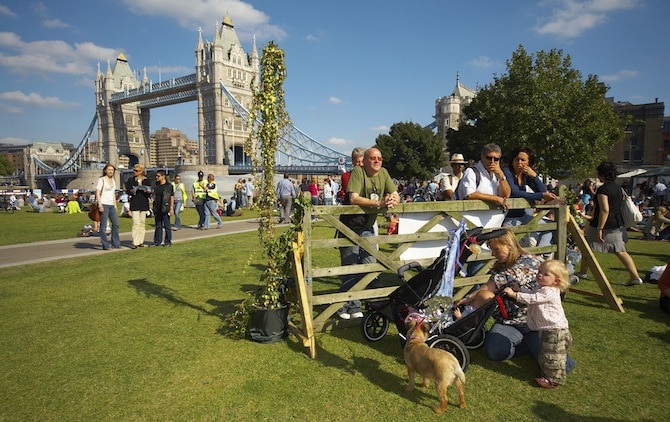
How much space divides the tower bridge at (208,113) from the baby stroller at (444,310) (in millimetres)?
64831

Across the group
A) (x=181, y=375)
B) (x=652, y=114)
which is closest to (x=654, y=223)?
(x=181, y=375)

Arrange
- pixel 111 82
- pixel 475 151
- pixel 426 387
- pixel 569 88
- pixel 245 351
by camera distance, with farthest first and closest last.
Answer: pixel 111 82 < pixel 475 151 < pixel 569 88 < pixel 245 351 < pixel 426 387

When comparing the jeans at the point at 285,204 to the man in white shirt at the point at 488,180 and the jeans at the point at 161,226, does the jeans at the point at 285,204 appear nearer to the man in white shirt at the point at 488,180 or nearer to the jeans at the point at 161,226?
the jeans at the point at 161,226

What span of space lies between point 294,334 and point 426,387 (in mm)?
1669

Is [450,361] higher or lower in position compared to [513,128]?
lower

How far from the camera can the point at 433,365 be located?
3.17m

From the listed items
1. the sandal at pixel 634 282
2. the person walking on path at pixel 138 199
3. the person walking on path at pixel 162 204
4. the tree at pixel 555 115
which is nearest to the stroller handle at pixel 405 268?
the sandal at pixel 634 282

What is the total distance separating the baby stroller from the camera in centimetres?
376

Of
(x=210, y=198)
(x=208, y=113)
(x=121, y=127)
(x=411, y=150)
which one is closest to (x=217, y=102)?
(x=208, y=113)

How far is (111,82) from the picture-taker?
129 metres

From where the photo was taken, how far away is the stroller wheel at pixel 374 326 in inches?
183

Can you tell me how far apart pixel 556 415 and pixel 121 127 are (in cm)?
14139

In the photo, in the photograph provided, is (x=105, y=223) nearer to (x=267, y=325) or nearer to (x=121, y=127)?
(x=267, y=325)

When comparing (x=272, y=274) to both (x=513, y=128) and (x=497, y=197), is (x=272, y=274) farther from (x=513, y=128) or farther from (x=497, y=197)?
(x=513, y=128)
